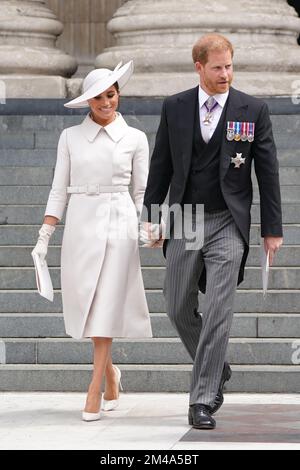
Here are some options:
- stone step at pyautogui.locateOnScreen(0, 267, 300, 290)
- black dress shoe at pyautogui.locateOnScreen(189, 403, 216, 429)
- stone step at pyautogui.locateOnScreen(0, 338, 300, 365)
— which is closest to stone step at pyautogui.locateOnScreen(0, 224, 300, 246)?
stone step at pyautogui.locateOnScreen(0, 267, 300, 290)

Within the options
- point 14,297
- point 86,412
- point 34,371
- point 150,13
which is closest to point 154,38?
point 150,13

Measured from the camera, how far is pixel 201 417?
26.1ft

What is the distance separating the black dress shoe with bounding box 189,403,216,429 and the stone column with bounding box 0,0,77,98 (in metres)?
6.38

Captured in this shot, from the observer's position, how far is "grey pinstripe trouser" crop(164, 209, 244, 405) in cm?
802

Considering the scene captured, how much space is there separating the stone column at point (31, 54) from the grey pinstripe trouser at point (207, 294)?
5955 millimetres

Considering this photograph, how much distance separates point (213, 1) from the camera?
45.5 ft

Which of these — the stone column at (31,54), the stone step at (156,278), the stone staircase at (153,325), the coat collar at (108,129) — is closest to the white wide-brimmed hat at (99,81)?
the coat collar at (108,129)

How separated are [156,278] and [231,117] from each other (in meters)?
2.57

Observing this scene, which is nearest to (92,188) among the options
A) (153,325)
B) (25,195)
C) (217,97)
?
(217,97)

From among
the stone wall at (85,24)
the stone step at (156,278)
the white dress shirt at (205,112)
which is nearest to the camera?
the white dress shirt at (205,112)

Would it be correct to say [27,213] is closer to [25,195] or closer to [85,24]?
[25,195]

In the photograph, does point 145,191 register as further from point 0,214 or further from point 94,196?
point 0,214

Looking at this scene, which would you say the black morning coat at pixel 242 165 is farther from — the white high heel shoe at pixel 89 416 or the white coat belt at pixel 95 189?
the white high heel shoe at pixel 89 416

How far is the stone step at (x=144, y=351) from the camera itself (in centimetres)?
Answer: 963
